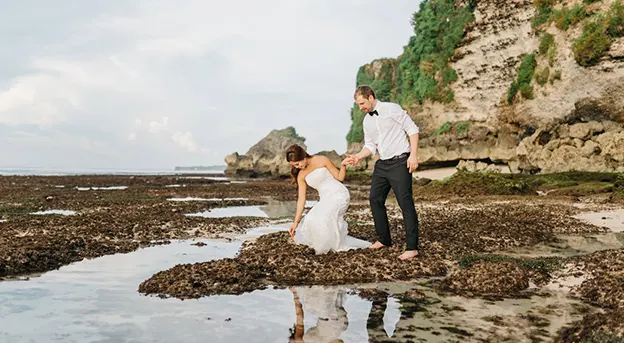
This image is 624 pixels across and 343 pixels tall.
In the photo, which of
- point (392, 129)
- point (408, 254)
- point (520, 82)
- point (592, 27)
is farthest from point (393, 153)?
point (520, 82)

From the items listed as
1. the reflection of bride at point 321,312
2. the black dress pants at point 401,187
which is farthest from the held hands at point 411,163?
the reflection of bride at point 321,312

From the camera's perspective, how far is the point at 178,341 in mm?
4438

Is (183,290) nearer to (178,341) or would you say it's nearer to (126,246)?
(178,341)

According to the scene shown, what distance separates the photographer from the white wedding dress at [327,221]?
8727 millimetres

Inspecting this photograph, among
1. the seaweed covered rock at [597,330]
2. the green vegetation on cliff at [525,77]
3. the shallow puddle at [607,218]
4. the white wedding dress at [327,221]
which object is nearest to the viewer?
the seaweed covered rock at [597,330]

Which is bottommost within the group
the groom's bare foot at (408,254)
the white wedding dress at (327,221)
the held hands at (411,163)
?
the groom's bare foot at (408,254)

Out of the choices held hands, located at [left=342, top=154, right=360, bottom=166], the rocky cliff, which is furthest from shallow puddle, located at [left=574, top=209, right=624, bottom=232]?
the rocky cliff

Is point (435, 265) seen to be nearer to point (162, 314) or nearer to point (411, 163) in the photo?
point (411, 163)

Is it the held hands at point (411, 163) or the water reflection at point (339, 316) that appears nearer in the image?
the water reflection at point (339, 316)

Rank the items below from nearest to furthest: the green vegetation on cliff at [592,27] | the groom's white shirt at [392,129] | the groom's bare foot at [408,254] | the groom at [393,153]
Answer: the groom's bare foot at [408,254] → the groom at [393,153] → the groom's white shirt at [392,129] → the green vegetation on cliff at [592,27]

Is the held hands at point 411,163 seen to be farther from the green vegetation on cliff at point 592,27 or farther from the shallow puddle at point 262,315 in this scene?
the green vegetation on cliff at point 592,27

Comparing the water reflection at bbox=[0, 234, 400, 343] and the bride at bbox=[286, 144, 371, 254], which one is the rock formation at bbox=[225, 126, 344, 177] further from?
the water reflection at bbox=[0, 234, 400, 343]

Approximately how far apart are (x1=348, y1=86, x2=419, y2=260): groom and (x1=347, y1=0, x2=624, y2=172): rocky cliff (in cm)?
2839

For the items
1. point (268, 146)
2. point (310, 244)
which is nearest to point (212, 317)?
point (310, 244)
